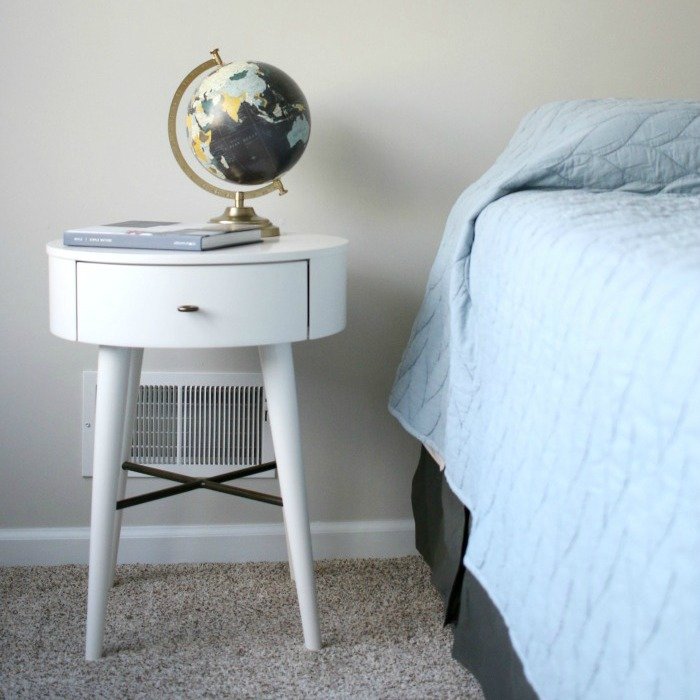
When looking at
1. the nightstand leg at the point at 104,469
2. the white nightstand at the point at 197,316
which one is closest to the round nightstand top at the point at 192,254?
the white nightstand at the point at 197,316

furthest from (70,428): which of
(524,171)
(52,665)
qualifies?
(524,171)

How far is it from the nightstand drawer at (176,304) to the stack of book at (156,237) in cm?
4

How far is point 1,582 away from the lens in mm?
1671

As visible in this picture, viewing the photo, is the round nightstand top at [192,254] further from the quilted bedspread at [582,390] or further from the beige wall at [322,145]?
the beige wall at [322,145]

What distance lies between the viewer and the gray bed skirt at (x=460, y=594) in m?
1.10

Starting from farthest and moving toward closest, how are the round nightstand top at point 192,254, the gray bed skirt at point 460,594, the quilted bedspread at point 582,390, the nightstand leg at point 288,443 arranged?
the nightstand leg at point 288,443
the round nightstand top at point 192,254
the gray bed skirt at point 460,594
the quilted bedspread at point 582,390

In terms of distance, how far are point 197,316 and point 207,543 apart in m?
0.68

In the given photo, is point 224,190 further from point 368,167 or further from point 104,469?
point 104,469

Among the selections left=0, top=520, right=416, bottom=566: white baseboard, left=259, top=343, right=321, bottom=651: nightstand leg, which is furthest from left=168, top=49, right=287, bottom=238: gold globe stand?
left=0, top=520, right=416, bottom=566: white baseboard

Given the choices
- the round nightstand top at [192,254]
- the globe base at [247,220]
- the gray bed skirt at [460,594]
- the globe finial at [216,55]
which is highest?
the globe finial at [216,55]

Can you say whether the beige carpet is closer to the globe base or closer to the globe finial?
the globe base

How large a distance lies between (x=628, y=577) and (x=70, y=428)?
50.9 inches

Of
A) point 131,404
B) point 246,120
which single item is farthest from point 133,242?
point 131,404

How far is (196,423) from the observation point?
5.79 ft
